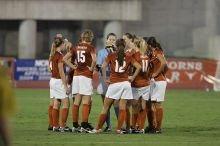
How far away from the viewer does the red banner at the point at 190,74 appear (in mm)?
43812

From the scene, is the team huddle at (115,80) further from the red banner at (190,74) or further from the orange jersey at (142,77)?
the red banner at (190,74)

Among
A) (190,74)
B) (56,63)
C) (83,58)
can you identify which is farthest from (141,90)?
(190,74)

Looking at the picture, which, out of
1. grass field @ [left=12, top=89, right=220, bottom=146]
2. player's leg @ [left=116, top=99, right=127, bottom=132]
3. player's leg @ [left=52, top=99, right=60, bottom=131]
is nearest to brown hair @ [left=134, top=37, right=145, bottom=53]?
player's leg @ [left=116, top=99, right=127, bottom=132]

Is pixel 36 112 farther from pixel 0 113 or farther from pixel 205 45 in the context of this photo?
pixel 205 45

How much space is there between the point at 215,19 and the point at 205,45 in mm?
1782

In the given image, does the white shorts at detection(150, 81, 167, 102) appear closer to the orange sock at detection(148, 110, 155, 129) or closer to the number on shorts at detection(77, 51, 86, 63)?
the orange sock at detection(148, 110, 155, 129)

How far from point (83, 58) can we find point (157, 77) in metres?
1.71

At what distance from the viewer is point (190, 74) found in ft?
144

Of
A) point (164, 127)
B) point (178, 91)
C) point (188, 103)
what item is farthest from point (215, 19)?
point (164, 127)

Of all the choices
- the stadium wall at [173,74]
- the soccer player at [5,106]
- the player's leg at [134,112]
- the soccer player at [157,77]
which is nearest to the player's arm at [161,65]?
the soccer player at [157,77]

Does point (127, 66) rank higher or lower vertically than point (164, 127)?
higher

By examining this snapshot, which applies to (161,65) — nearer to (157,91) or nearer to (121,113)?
(157,91)

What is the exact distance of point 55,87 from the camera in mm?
19500

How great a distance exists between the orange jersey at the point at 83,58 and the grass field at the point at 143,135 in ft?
4.50
